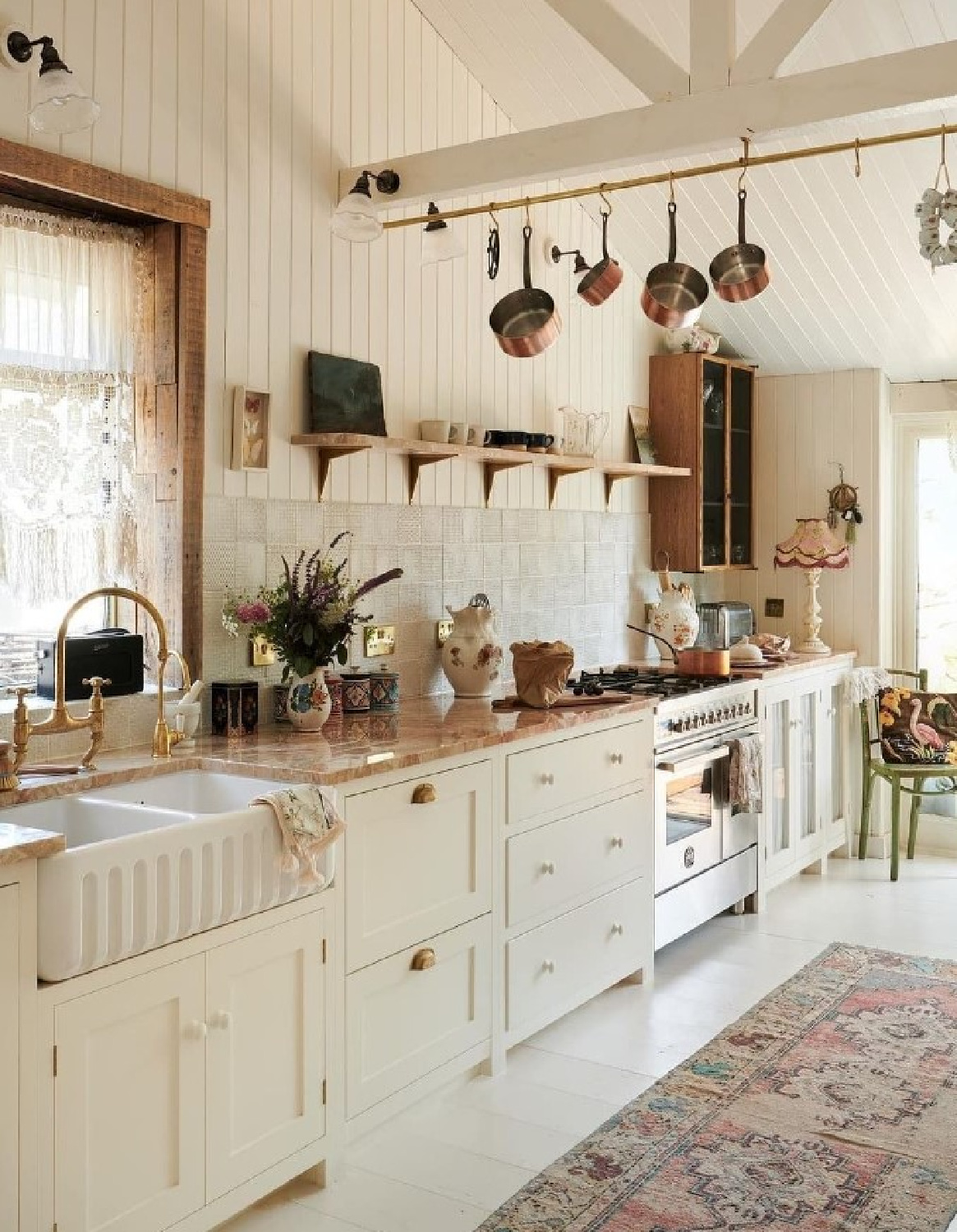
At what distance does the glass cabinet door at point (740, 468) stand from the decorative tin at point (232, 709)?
316 cm

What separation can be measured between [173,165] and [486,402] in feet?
5.31

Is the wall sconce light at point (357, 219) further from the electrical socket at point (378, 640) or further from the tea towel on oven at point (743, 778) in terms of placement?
the tea towel on oven at point (743, 778)

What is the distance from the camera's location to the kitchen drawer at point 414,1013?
300cm

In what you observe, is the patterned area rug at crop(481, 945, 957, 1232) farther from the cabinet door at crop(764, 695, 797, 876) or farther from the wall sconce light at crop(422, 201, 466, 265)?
the wall sconce light at crop(422, 201, 466, 265)

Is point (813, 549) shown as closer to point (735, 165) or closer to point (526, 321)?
point (526, 321)

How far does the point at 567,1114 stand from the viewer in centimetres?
329

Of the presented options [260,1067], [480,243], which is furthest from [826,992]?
[480,243]

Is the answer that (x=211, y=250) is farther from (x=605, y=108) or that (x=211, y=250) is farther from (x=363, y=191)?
(x=605, y=108)

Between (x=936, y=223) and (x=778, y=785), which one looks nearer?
(x=936, y=223)

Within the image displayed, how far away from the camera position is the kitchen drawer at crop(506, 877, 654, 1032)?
365cm

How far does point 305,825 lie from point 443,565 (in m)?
1.91

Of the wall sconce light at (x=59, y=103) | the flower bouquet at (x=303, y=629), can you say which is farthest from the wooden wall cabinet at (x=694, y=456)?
the wall sconce light at (x=59, y=103)

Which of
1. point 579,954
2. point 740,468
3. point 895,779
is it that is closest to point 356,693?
point 579,954

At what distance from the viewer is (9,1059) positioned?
213 cm
